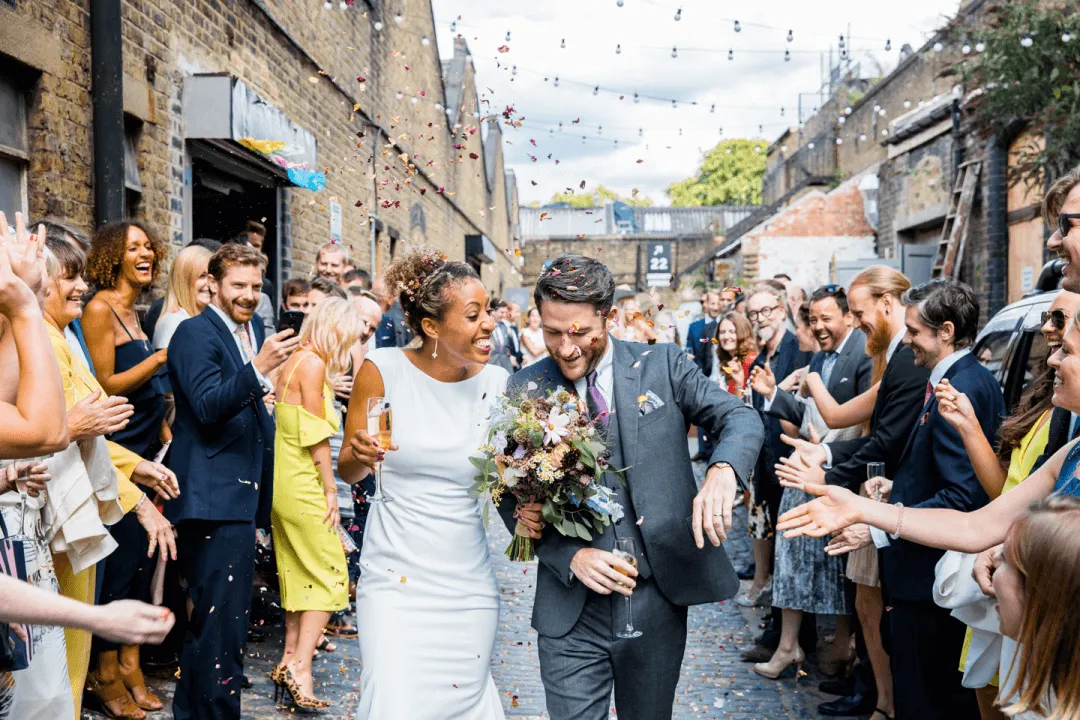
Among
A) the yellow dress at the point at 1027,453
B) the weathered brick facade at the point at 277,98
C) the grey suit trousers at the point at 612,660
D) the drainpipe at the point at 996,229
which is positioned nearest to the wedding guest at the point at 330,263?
the weathered brick facade at the point at 277,98

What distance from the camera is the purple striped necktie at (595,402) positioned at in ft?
10.7

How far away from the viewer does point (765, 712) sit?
5242 mm

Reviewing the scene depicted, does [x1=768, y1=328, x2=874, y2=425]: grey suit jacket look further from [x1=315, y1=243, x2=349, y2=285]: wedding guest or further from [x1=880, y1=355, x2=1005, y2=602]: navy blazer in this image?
[x1=315, y1=243, x2=349, y2=285]: wedding guest

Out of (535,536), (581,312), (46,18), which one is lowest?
(535,536)

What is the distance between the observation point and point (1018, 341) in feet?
17.0

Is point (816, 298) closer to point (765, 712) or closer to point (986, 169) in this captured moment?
point (765, 712)

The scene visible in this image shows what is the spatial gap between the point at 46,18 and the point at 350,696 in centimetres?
437

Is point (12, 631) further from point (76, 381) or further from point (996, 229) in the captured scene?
point (996, 229)

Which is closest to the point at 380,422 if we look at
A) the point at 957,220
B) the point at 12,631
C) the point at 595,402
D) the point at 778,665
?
the point at 595,402

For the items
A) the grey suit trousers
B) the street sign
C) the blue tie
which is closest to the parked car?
the blue tie

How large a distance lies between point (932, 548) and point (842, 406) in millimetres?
1458

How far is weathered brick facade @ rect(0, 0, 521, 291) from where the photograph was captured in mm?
5859

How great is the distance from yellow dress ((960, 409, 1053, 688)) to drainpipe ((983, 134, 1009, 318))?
12206mm

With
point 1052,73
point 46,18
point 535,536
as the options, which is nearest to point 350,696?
point 535,536
